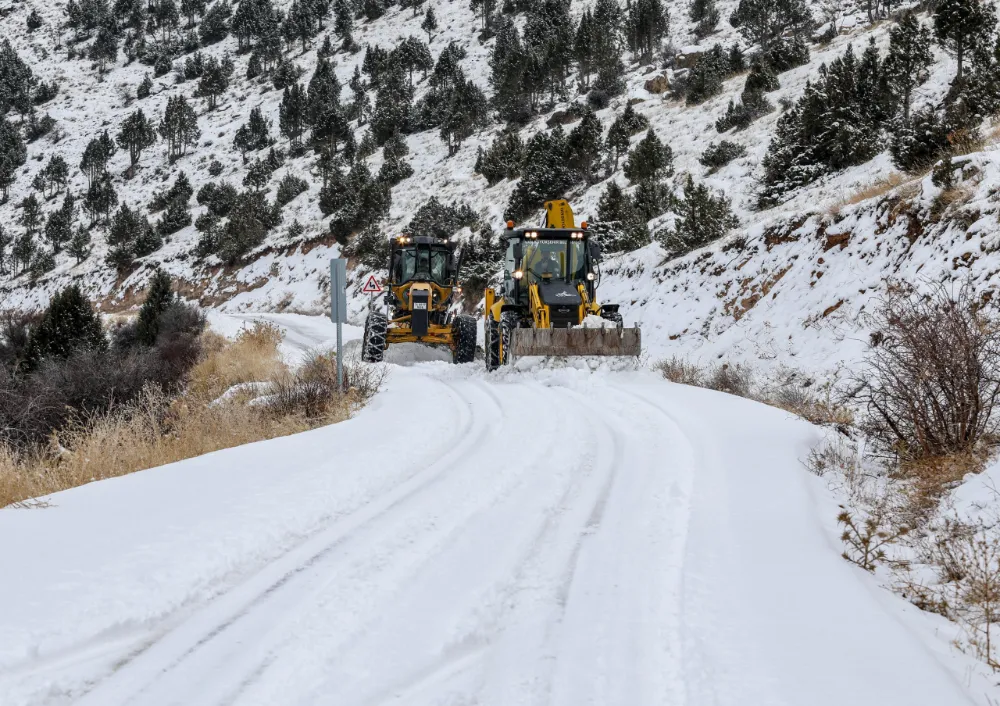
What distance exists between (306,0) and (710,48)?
75293 millimetres

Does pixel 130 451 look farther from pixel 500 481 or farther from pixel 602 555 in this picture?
pixel 602 555

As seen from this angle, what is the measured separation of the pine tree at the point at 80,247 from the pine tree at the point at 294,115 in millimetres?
22376

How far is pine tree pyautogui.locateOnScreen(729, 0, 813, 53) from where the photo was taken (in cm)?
4115

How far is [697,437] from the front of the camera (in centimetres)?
666

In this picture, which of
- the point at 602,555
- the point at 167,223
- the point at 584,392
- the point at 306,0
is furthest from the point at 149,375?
the point at 306,0

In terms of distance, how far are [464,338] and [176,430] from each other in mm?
8676

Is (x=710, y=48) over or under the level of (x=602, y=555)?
over

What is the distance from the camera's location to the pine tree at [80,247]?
5869cm

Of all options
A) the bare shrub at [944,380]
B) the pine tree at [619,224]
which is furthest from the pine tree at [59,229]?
the bare shrub at [944,380]

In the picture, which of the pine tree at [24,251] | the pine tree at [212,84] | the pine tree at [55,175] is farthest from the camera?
the pine tree at [212,84]

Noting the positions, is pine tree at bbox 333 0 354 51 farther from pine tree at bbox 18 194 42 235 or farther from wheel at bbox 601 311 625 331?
wheel at bbox 601 311 625 331

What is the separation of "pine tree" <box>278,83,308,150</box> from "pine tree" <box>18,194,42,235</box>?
30.3 m

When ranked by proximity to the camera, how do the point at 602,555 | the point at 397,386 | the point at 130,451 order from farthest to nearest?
1. the point at 397,386
2. the point at 130,451
3. the point at 602,555

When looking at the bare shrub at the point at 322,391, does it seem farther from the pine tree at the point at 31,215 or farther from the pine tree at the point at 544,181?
the pine tree at the point at 31,215
